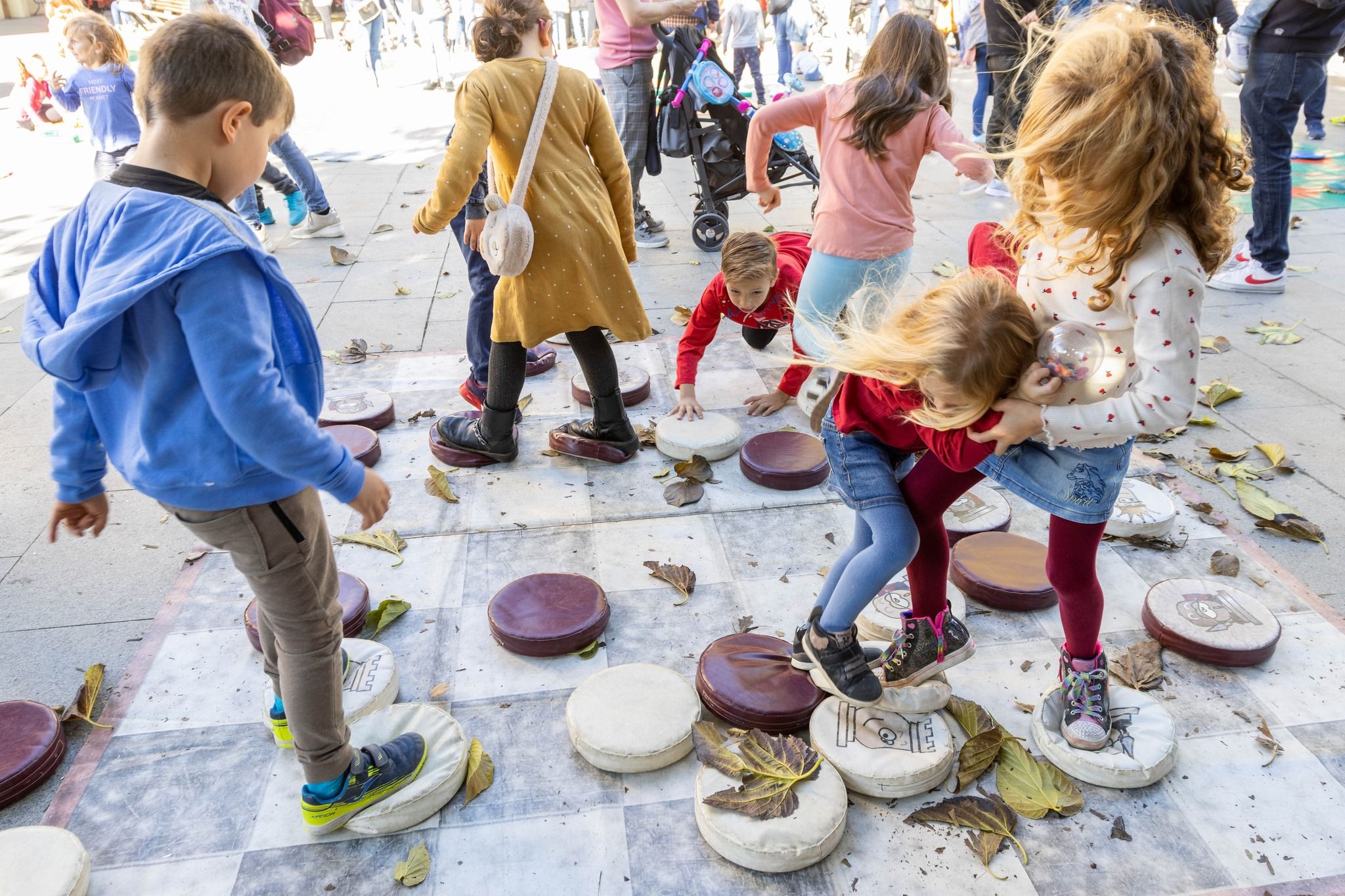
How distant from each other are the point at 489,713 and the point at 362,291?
3.83 metres

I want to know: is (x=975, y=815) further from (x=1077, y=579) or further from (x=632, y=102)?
(x=632, y=102)

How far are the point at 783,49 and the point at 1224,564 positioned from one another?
1094 centimetres

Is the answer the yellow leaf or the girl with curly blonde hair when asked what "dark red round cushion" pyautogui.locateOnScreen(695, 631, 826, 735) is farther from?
the girl with curly blonde hair

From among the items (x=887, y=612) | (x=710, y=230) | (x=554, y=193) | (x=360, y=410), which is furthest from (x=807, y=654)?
(x=710, y=230)

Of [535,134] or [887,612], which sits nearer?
[887,612]

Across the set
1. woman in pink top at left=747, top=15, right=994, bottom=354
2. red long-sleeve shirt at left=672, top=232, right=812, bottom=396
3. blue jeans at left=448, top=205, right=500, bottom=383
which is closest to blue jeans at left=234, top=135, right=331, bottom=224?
blue jeans at left=448, top=205, right=500, bottom=383

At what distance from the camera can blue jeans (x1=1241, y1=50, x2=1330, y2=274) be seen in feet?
15.6

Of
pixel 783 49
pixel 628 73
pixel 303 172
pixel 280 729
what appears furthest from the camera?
pixel 783 49

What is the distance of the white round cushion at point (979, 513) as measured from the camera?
313 cm

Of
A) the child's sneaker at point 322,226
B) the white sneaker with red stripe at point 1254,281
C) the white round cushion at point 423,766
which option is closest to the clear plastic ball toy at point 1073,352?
the white round cushion at point 423,766

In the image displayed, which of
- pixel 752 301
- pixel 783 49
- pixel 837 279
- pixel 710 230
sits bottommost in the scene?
pixel 710 230

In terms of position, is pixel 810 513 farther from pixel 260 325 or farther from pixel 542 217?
pixel 260 325

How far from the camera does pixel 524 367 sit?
3.50 meters

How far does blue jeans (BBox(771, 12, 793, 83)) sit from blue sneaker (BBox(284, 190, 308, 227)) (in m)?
7.49
